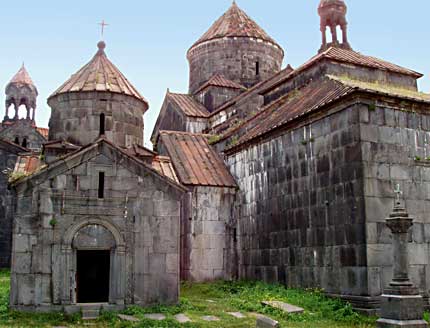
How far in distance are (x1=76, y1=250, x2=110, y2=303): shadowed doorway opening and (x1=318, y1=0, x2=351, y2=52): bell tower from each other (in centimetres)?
851

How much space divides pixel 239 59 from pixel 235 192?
22.6 feet

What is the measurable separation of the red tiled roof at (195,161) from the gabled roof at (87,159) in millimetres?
3738

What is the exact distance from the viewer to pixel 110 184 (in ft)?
30.5

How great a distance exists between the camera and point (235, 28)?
19.2 m

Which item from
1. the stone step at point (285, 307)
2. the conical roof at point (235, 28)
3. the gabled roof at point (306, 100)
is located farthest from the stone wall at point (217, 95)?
the stone step at point (285, 307)

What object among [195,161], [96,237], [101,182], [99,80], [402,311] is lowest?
[402,311]

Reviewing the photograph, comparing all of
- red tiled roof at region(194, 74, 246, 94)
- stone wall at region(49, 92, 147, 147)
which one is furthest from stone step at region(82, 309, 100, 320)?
red tiled roof at region(194, 74, 246, 94)

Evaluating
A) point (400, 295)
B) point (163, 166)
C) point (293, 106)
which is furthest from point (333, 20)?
point (400, 295)

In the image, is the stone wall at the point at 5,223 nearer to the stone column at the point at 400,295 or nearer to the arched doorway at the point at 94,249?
the arched doorway at the point at 94,249

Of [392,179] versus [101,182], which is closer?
[101,182]

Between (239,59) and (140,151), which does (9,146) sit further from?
(140,151)

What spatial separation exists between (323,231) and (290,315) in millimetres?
2032

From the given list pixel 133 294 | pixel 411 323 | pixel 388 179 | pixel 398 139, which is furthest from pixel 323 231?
pixel 133 294

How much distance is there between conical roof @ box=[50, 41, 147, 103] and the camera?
11.2 metres
